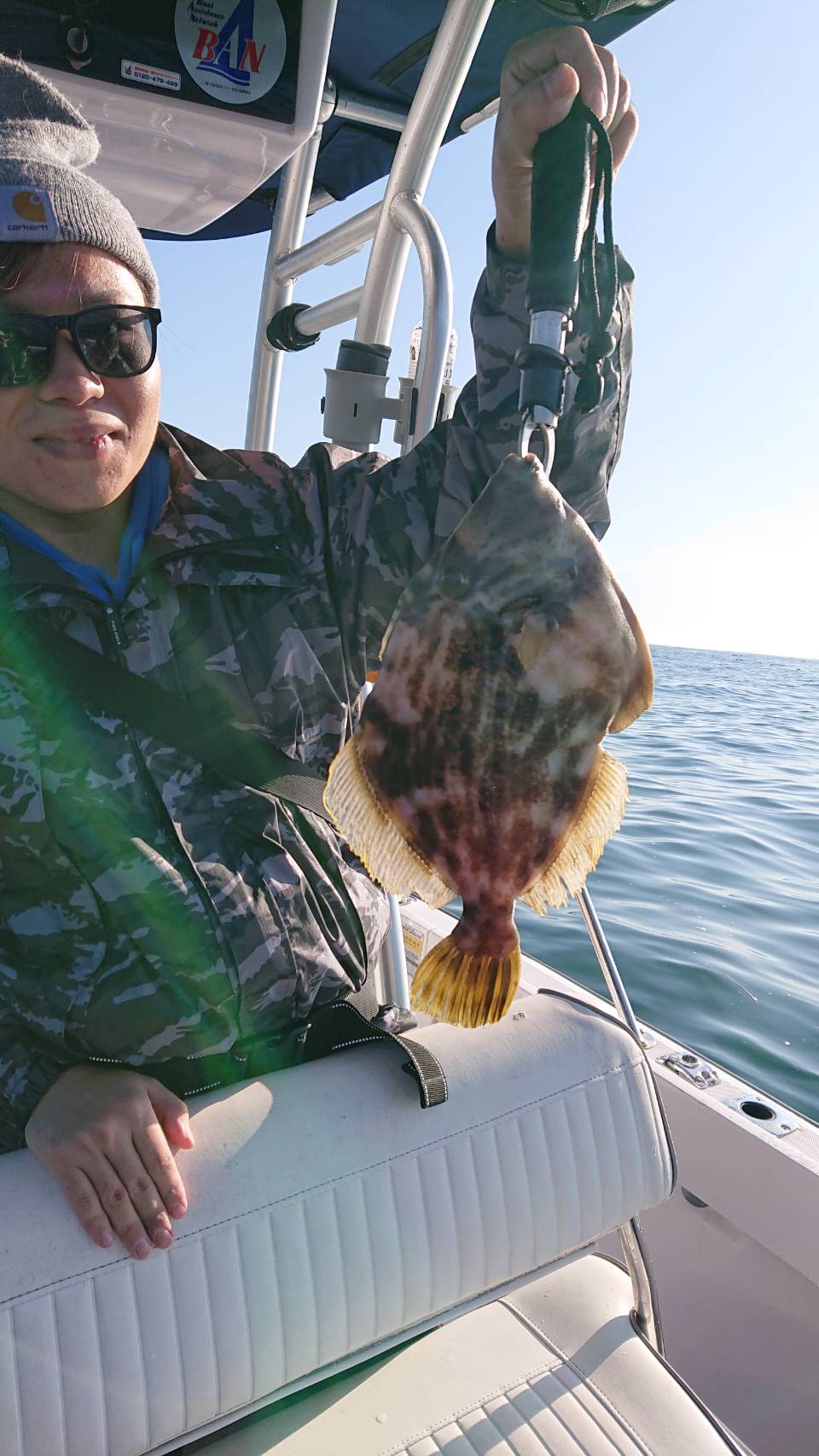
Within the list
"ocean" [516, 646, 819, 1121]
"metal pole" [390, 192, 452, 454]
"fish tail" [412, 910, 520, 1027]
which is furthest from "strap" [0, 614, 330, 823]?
"ocean" [516, 646, 819, 1121]

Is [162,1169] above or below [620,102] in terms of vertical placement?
below

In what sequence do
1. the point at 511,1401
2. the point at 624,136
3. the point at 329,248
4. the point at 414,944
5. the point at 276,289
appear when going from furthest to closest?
the point at 414,944
the point at 276,289
the point at 329,248
the point at 511,1401
the point at 624,136

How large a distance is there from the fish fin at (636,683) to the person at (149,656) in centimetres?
46

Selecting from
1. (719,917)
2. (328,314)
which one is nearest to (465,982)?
(328,314)

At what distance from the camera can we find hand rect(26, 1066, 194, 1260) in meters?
1.68

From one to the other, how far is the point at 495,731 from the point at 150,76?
2719 millimetres

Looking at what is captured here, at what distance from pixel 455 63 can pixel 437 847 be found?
2373 millimetres

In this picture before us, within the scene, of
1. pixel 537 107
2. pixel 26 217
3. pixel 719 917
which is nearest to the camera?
Result: pixel 537 107

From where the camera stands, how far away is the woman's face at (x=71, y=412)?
1.83 meters

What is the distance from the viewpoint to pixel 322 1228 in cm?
181

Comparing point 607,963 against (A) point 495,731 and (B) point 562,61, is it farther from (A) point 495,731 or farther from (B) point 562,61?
(B) point 562,61

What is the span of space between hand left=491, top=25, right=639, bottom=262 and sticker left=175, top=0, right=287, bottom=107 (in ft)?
6.02

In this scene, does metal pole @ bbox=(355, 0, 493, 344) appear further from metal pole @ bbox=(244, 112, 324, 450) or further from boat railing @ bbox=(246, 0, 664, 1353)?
metal pole @ bbox=(244, 112, 324, 450)

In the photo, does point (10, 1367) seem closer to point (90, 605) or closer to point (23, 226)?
point (90, 605)
